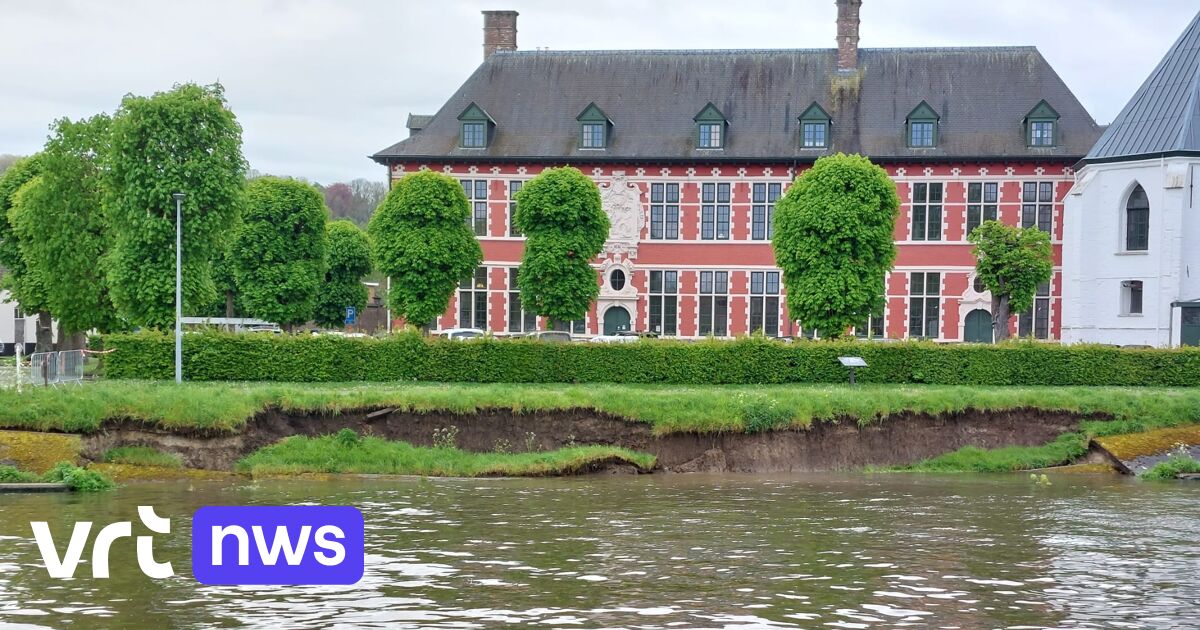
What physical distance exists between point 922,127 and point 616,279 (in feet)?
47.6

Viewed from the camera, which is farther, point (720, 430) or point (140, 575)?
point (720, 430)

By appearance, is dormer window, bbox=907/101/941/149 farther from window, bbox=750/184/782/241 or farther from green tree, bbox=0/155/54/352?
green tree, bbox=0/155/54/352

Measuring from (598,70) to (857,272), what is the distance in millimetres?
20227

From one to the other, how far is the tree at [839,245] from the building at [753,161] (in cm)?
983

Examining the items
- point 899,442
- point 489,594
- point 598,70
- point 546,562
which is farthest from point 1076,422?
point 598,70

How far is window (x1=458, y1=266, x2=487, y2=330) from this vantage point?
61000 mm

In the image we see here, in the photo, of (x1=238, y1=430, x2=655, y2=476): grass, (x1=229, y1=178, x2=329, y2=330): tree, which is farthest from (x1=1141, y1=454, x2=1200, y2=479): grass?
(x1=229, y1=178, x2=329, y2=330): tree

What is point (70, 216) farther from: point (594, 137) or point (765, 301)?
point (765, 301)

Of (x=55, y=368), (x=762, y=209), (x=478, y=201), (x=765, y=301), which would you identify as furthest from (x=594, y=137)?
(x=55, y=368)

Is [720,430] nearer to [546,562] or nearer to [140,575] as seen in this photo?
[546,562]

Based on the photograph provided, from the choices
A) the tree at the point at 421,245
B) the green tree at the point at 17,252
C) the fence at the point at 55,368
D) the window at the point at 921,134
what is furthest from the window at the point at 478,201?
the fence at the point at 55,368

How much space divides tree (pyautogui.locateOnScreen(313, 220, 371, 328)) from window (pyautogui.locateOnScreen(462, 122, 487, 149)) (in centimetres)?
1209

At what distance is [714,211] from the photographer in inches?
2366

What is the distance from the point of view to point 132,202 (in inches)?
1549
